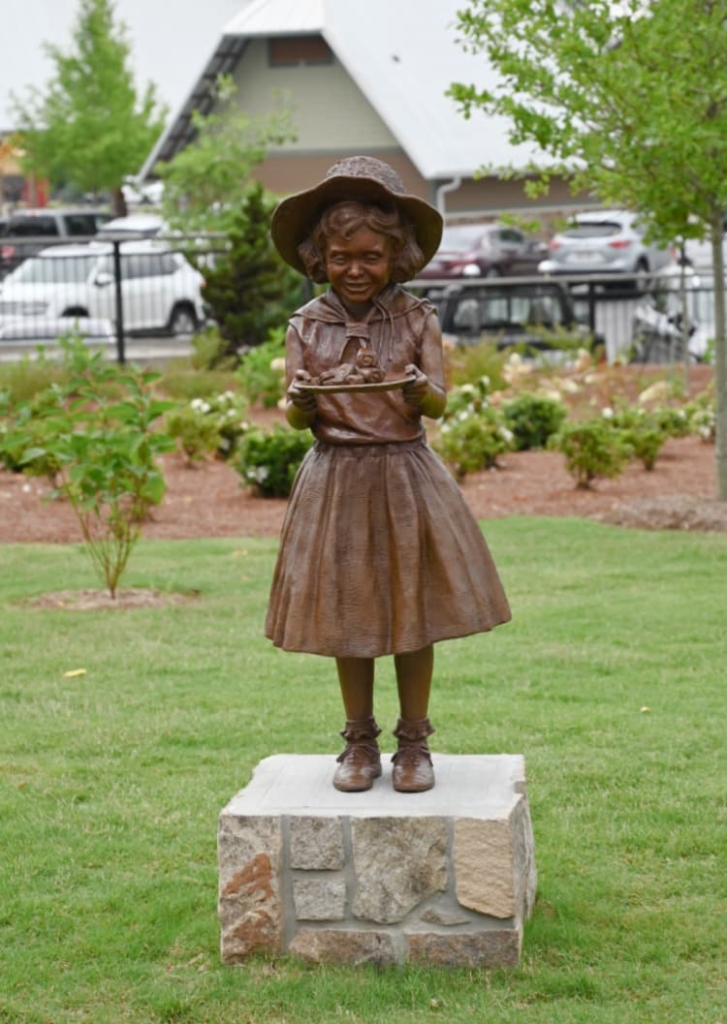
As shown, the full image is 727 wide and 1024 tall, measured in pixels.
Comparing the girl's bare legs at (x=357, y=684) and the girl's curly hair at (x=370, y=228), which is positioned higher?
the girl's curly hair at (x=370, y=228)

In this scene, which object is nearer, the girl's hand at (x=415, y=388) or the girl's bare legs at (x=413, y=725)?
the girl's hand at (x=415, y=388)

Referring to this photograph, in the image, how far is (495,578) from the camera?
4793mm

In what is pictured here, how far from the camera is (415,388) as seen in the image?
4598 mm

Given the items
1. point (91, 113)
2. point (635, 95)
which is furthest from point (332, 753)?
point (91, 113)

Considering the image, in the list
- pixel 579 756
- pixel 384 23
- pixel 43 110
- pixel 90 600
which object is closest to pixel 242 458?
pixel 90 600

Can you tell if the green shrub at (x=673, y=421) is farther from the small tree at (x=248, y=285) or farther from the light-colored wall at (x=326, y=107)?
the light-colored wall at (x=326, y=107)

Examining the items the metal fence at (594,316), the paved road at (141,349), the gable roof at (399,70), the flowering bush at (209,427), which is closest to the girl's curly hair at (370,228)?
the flowering bush at (209,427)

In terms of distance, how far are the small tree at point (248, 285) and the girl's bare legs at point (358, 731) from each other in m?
14.3

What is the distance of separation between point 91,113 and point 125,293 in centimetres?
1908

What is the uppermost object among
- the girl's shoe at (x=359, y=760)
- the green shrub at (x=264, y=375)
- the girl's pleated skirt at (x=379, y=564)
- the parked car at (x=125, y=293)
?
the parked car at (x=125, y=293)

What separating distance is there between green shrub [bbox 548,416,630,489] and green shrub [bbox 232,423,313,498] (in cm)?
180

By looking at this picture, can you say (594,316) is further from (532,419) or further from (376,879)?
(376,879)

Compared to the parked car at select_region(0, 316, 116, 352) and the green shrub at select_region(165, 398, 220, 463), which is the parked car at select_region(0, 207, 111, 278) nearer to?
the parked car at select_region(0, 316, 116, 352)

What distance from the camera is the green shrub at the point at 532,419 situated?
46.4ft
